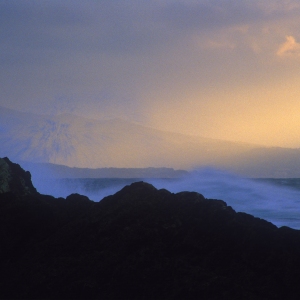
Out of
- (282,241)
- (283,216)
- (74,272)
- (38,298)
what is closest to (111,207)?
(74,272)

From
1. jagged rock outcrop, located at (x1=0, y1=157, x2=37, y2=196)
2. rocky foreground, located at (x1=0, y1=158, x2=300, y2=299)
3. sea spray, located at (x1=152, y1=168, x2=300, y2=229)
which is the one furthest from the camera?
sea spray, located at (x1=152, y1=168, x2=300, y2=229)

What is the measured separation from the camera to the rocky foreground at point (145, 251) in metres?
5.65

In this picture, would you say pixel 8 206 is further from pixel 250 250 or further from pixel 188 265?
pixel 250 250

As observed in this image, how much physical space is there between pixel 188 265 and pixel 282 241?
55.2 inches

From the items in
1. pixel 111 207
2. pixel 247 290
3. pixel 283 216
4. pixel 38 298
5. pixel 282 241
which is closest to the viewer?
pixel 247 290

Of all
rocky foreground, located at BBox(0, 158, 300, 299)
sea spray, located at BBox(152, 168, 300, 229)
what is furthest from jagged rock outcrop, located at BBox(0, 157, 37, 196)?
sea spray, located at BBox(152, 168, 300, 229)

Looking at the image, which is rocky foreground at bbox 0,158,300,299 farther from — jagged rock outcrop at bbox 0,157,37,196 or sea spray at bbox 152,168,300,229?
sea spray at bbox 152,168,300,229

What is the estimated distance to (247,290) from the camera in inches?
213

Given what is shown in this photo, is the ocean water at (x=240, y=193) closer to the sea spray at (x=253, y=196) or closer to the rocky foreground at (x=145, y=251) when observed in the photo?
the sea spray at (x=253, y=196)

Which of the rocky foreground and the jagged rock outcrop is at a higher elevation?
the jagged rock outcrop

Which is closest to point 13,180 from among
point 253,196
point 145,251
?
point 145,251

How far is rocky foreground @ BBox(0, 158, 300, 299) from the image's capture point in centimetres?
565

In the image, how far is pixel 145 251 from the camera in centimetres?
629

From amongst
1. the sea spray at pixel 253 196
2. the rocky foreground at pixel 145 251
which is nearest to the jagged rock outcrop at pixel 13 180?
the rocky foreground at pixel 145 251
